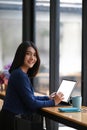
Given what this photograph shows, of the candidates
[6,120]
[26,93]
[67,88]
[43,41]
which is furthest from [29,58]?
[43,41]

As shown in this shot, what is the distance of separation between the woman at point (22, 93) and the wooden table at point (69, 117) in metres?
0.09

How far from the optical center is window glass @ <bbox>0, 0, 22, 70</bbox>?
482 centimetres

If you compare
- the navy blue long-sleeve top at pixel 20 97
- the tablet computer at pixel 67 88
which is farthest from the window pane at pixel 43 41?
the navy blue long-sleeve top at pixel 20 97

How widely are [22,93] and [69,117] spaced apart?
48cm

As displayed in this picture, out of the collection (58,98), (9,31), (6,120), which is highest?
(9,31)

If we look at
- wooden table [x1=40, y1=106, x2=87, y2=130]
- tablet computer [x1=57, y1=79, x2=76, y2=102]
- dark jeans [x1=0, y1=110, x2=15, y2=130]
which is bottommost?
dark jeans [x1=0, y1=110, x2=15, y2=130]

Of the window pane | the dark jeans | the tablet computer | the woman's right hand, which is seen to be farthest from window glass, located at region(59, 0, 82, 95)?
the dark jeans

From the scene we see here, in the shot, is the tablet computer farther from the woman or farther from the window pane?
Answer: the window pane

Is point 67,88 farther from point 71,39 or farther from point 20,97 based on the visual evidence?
point 71,39

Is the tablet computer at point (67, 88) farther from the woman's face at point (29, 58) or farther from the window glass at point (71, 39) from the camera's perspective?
the window glass at point (71, 39)

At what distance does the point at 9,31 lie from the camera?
484cm

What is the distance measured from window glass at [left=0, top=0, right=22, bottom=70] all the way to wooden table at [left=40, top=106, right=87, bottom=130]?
2437 millimetres

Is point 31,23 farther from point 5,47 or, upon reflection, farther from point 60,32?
point 60,32

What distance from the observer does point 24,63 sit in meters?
2.61
